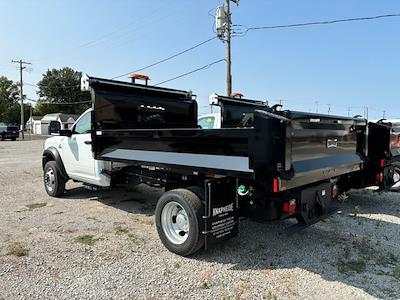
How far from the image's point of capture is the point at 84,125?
7305mm

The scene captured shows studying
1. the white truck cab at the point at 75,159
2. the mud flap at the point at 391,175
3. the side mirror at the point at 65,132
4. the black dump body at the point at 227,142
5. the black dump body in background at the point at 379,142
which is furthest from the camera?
the side mirror at the point at 65,132

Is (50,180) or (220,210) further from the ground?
(220,210)

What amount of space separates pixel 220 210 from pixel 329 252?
152cm

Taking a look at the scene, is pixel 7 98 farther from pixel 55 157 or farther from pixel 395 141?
pixel 395 141

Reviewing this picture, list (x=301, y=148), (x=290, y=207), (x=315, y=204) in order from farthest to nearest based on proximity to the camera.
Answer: (x=315, y=204) < (x=290, y=207) < (x=301, y=148)

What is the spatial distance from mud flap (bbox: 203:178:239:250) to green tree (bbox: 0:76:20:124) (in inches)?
3636

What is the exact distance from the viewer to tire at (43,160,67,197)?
25.7 ft

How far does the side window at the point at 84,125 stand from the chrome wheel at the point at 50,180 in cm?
120

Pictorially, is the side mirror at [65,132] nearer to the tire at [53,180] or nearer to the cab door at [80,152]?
the cab door at [80,152]

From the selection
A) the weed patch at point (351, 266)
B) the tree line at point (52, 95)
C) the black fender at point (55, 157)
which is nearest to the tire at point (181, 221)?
the weed patch at point (351, 266)

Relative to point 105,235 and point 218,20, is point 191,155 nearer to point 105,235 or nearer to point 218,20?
point 105,235

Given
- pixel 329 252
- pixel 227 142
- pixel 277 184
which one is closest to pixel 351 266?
pixel 329 252

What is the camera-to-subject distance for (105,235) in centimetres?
534

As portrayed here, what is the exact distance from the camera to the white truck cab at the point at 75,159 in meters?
6.82
